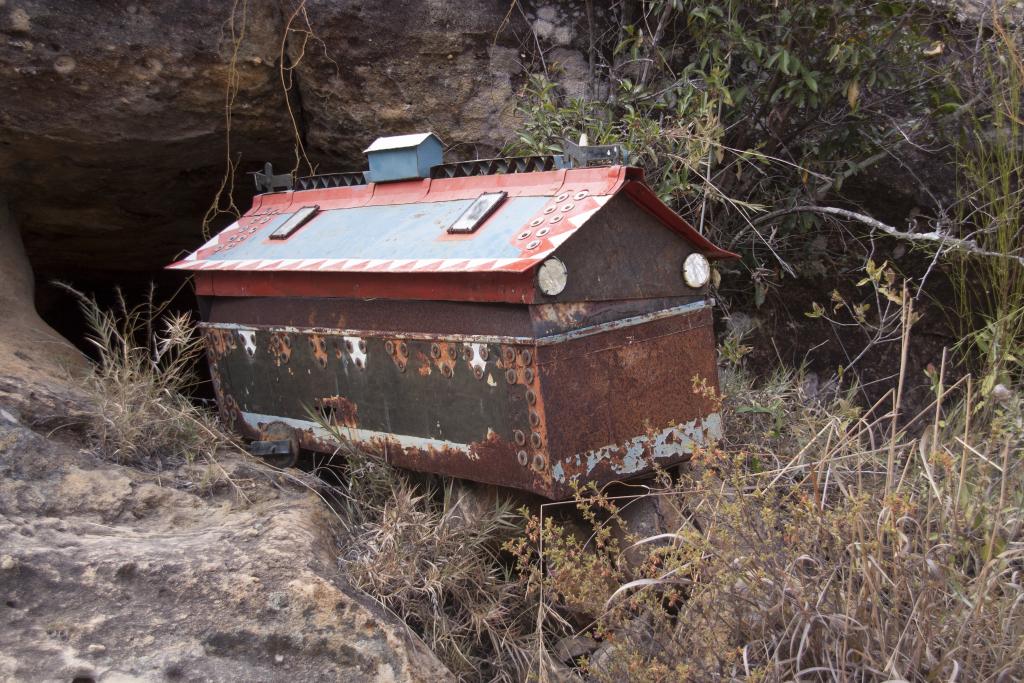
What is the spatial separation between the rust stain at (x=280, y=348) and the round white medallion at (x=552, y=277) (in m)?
1.11

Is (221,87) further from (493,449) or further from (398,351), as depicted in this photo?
(493,449)

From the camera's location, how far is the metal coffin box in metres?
2.62

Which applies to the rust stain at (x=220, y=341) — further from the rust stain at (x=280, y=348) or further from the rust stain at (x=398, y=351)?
the rust stain at (x=398, y=351)

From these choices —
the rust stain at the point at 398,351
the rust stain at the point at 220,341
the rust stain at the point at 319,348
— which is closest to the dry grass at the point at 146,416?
the rust stain at the point at 220,341

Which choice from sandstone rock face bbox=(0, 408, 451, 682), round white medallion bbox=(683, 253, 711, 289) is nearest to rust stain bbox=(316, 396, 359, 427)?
sandstone rock face bbox=(0, 408, 451, 682)

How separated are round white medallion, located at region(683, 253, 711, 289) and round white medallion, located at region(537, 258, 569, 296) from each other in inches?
19.2

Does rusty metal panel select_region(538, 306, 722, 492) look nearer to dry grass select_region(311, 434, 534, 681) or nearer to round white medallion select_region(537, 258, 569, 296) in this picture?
round white medallion select_region(537, 258, 569, 296)

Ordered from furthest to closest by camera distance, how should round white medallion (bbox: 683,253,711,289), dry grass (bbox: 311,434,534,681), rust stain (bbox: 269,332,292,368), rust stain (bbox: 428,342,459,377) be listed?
rust stain (bbox: 269,332,292,368) → round white medallion (bbox: 683,253,711,289) → rust stain (bbox: 428,342,459,377) → dry grass (bbox: 311,434,534,681)

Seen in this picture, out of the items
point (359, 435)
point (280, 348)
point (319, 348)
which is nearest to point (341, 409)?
point (359, 435)

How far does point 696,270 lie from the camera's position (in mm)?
2928

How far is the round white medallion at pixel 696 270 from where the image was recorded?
291 cm

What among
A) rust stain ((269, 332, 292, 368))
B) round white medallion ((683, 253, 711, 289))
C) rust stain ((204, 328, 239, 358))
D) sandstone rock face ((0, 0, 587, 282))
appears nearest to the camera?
round white medallion ((683, 253, 711, 289))

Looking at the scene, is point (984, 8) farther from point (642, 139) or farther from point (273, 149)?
point (273, 149)

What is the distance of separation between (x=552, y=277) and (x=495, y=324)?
22 centimetres
